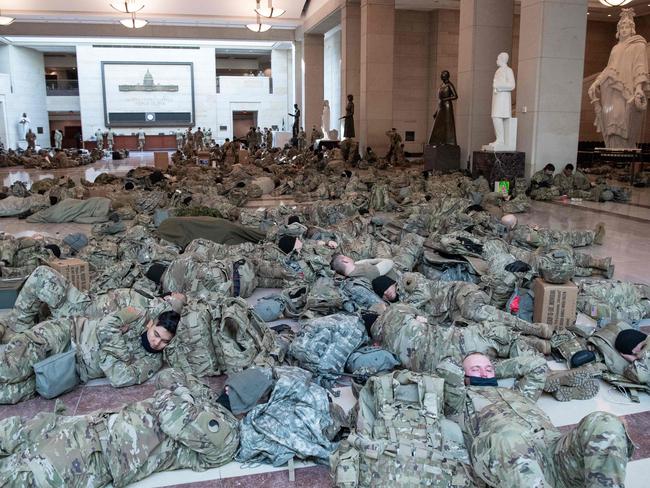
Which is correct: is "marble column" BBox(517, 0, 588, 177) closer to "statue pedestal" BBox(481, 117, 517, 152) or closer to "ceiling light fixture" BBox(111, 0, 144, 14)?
"statue pedestal" BBox(481, 117, 517, 152)

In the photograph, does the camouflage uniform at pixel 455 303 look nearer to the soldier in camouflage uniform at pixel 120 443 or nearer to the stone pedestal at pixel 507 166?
the soldier in camouflage uniform at pixel 120 443

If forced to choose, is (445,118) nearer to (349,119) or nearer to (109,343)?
(349,119)

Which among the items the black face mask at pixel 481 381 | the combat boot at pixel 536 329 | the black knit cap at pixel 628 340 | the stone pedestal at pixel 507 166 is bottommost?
the combat boot at pixel 536 329

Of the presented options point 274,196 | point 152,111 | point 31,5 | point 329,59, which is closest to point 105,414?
point 274,196

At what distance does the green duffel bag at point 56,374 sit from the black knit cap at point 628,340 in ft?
10.9

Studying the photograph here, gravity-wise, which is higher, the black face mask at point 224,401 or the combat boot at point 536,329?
the combat boot at point 536,329

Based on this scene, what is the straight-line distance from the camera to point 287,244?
5809mm

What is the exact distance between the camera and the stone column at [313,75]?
2712 centimetres

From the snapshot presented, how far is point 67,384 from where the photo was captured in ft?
11.7

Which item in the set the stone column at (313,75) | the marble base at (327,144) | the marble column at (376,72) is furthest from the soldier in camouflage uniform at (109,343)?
the stone column at (313,75)

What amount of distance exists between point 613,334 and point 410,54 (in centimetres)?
2161

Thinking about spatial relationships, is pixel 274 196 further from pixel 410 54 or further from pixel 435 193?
pixel 410 54

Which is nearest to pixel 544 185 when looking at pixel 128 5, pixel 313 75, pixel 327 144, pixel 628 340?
pixel 628 340

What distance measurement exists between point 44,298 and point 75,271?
110cm
